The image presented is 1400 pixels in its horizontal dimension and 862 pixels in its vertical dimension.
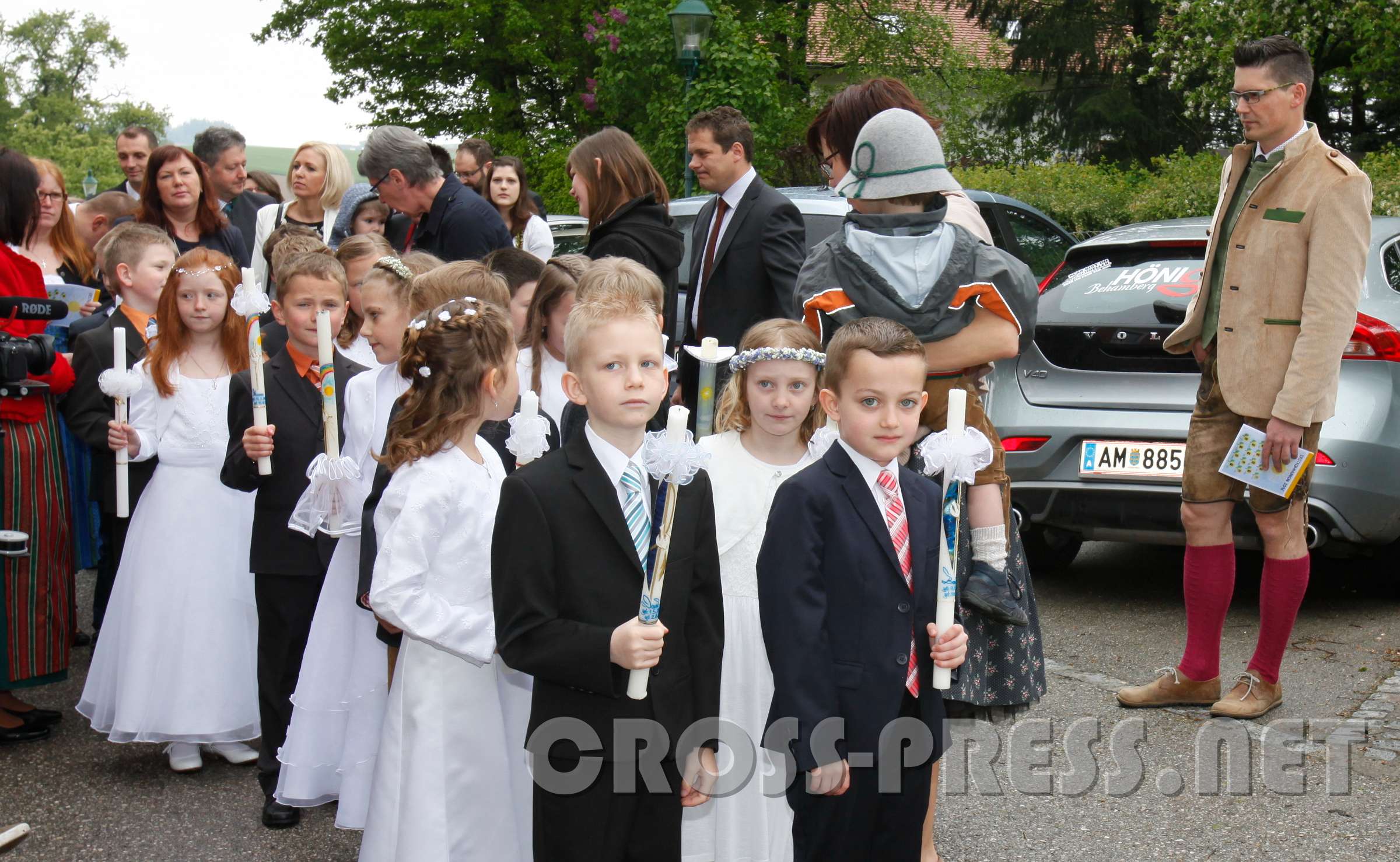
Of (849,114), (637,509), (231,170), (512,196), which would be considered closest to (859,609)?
(637,509)

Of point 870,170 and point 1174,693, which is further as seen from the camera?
point 1174,693

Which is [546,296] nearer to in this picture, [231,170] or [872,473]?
[872,473]

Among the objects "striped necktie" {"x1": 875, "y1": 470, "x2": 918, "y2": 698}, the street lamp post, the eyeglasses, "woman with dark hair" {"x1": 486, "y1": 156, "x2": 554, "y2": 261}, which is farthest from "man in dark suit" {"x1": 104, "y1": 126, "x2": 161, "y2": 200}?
the street lamp post

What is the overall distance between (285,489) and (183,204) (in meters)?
2.70

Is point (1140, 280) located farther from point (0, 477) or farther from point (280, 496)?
point (0, 477)

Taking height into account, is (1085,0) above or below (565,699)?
above

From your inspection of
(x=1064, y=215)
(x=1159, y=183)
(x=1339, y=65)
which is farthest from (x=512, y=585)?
(x=1339, y=65)

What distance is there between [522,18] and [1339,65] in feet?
45.0

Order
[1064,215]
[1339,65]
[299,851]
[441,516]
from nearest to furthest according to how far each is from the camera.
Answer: [441,516] → [299,851] → [1064,215] → [1339,65]

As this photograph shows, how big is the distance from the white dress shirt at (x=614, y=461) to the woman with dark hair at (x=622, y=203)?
9.48 feet

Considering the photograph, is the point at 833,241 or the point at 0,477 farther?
the point at 0,477

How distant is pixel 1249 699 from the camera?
15.1ft

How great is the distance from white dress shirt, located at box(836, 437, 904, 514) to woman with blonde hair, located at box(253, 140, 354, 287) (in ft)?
14.1

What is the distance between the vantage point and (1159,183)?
15.3 m
